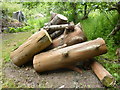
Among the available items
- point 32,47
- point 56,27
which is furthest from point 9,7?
point 32,47

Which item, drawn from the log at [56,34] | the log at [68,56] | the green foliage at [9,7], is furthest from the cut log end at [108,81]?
the green foliage at [9,7]

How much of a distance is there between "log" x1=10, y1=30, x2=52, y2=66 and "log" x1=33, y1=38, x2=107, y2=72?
22 cm

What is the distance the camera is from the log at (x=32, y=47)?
9.77 ft

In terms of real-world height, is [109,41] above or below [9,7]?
below

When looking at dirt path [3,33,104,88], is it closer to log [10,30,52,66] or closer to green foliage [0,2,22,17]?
log [10,30,52,66]

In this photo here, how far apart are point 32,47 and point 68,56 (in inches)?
32.5

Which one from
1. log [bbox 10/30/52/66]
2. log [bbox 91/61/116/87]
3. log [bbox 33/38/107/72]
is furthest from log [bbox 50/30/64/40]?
log [bbox 91/61/116/87]

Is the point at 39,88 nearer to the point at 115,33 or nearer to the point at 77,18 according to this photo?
the point at 115,33

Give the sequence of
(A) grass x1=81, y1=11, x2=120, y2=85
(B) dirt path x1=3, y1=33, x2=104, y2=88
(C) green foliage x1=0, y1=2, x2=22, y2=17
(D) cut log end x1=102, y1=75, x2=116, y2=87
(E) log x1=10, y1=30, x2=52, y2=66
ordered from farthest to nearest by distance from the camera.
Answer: (C) green foliage x1=0, y1=2, x2=22, y2=17
(A) grass x1=81, y1=11, x2=120, y2=85
(E) log x1=10, y1=30, x2=52, y2=66
(B) dirt path x1=3, y1=33, x2=104, y2=88
(D) cut log end x1=102, y1=75, x2=116, y2=87

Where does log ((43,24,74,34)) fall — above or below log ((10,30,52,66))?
above

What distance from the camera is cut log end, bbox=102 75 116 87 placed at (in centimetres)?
244

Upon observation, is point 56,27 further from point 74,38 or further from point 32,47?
point 32,47

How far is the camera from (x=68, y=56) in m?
2.79

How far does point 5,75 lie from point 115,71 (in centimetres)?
237
